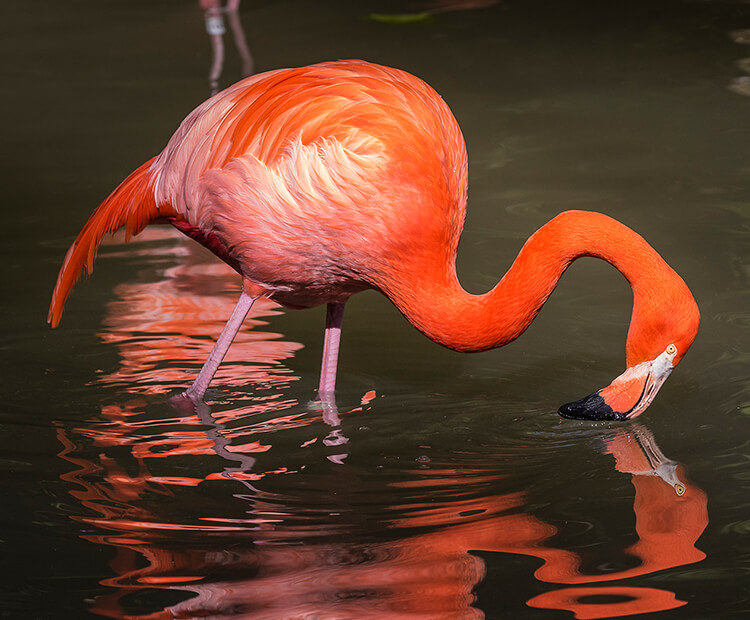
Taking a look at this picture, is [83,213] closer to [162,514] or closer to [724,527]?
[162,514]

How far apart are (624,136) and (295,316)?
116 inches

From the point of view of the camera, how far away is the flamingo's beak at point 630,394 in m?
3.38

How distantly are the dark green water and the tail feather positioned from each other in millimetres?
393

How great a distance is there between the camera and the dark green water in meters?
2.92

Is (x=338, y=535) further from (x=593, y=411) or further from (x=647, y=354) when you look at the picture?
(x=647, y=354)

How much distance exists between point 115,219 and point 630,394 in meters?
1.88

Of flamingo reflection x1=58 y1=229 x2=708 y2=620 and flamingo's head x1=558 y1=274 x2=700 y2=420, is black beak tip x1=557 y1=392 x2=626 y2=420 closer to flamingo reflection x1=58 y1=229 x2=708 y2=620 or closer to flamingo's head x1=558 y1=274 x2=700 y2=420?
flamingo's head x1=558 y1=274 x2=700 y2=420

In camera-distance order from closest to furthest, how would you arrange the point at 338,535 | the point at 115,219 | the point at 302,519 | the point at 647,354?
the point at 338,535
the point at 302,519
the point at 647,354
the point at 115,219

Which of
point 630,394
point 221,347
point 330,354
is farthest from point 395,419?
point 630,394

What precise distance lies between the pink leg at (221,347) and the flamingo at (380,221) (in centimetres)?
7

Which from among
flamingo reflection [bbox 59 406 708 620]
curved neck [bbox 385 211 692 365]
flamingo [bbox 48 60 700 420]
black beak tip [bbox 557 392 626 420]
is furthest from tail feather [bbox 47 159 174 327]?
black beak tip [bbox 557 392 626 420]

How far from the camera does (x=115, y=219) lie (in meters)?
4.08

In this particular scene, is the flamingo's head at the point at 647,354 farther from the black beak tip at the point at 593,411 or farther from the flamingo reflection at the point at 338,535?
the flamingo reflection at the point at 338,535

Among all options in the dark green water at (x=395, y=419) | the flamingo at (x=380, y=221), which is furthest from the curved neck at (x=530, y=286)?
the dark green water at (x=395, y=419)
